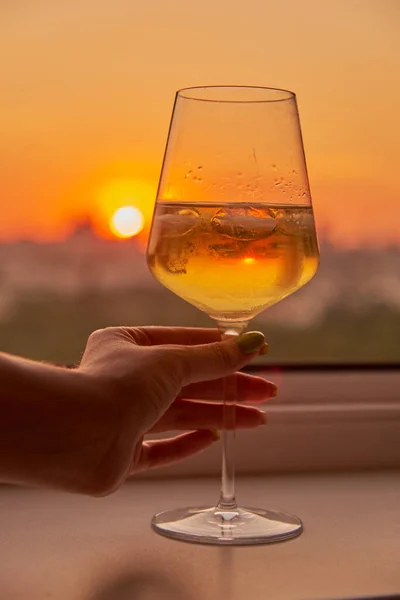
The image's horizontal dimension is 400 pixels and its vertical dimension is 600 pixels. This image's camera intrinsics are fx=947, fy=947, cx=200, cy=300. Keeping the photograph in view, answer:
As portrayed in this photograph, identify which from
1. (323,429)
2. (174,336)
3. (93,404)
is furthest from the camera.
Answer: (323,429)

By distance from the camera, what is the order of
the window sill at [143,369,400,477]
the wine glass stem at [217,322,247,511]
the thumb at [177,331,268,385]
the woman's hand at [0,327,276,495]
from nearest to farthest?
1. the woman's hand at [0,327,276,495]
2. the thumb at [177,331,268,385]
3. the wine glass stem at [217,322,247,511]
4. the window sill at [143,369,400,477]

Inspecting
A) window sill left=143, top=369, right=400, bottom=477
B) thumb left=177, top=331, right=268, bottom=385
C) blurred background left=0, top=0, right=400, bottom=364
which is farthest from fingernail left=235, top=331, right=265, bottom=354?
blurred background left=0, top=0, right=400, bottom=364

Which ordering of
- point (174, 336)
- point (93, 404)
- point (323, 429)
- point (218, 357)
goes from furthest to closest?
point (323, 429), point (174, 336), point (218, 357), point (93, 404)

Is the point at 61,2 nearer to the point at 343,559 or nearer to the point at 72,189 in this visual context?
the point at 72,189

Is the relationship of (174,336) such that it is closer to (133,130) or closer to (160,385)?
(160,385)

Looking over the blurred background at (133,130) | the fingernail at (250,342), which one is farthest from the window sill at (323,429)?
the fingernail at (250,342)

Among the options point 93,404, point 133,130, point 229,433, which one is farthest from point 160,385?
point 133,130

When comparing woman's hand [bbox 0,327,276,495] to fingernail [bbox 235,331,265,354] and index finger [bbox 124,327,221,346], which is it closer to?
fingernail [bbox 235,331,265,354]

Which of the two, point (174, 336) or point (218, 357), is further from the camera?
point (174, 336)
